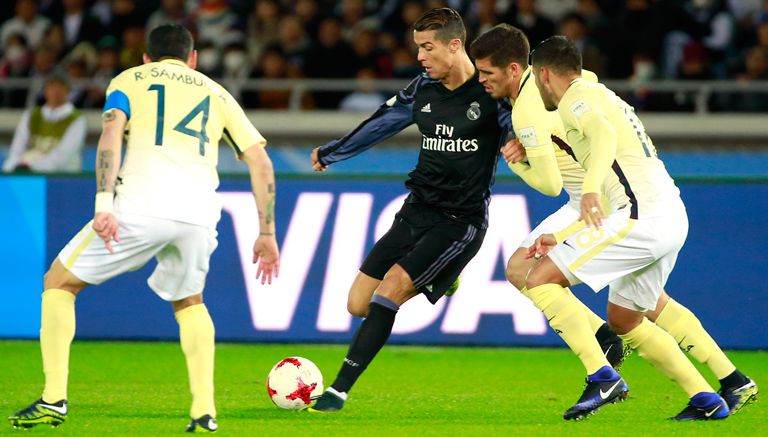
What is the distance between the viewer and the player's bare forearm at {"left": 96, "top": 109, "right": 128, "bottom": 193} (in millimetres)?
6129

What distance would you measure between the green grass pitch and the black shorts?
2.36 feet

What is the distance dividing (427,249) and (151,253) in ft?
5.69

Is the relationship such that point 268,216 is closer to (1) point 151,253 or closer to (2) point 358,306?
(1) point 151,253

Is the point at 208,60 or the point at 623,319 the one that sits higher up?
the point at 208,60

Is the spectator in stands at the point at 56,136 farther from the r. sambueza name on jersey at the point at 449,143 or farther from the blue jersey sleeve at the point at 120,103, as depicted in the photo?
the blue jersey sleeve at the point at 120,103

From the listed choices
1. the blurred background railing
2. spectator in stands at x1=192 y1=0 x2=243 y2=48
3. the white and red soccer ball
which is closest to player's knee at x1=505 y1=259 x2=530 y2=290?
the white and red soccer ball

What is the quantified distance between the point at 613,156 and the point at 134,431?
2.64 m

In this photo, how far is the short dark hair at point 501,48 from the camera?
6969mm

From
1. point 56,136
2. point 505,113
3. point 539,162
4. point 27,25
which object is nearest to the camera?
point 539,162

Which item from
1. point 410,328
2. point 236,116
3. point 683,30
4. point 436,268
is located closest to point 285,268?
point 410,328

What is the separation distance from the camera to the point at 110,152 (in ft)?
20.1

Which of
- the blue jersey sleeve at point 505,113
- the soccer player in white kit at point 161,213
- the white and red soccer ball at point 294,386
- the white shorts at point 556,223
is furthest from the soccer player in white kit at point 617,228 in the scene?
the soccer player in white kit at point 161,213

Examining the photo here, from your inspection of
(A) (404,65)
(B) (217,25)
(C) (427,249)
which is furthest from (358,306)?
(B) (217,25)

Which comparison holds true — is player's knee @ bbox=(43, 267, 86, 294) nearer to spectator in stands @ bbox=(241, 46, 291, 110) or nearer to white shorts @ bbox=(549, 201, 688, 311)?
white shorts @ bbox=(549, 201, 688, 311)
